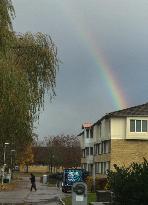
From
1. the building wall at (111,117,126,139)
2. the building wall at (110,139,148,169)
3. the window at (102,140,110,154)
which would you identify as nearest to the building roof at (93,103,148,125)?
the building wall at (111,117,126,139)

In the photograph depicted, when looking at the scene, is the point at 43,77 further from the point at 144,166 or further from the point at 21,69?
the point at 144,166

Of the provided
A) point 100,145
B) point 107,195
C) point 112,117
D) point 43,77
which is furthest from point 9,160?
point 43,77

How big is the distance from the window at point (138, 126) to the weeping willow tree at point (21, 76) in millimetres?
51448

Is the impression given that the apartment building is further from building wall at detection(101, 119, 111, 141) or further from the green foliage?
the green foliage

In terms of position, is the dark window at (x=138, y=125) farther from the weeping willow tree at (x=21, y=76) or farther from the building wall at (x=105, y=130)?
the weeping willow tree at (x=21, y=76)

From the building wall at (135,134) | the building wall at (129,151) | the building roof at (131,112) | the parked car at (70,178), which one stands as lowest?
the parked car at (70,178)

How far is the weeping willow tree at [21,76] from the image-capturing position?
1833 centimetres

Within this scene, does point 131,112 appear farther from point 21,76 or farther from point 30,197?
point 21,76

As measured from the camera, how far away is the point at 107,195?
26.8 m

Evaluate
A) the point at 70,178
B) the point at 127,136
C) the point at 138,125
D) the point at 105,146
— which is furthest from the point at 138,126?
the point at 70,178

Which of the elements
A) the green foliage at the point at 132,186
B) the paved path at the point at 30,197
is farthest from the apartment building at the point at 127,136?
the green foliage at the point at 132,186

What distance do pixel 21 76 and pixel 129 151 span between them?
5477 cm

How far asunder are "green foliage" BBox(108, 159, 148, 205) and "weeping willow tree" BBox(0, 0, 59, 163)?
154 inches

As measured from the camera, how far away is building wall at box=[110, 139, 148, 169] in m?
72.1
